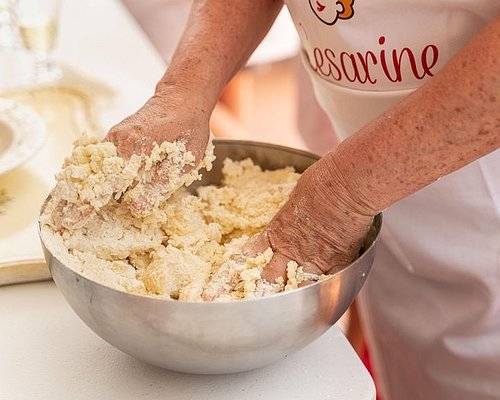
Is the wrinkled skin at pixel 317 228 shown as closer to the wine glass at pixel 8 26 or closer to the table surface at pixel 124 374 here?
the table surface at pixel 124 374

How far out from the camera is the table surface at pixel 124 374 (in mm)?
769

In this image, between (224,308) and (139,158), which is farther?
(139,158)

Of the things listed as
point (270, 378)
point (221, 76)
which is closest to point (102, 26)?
point (221, 76)

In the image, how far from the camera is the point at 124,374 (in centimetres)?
79

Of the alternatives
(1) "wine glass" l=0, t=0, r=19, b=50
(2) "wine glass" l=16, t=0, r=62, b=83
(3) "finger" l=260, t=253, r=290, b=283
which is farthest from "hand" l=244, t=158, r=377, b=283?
(1) "wine glass" l=0, t=0, r=19, b=50

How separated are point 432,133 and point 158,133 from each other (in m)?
0.28

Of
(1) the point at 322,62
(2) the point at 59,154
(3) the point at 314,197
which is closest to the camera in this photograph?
(3) the point at 314,197

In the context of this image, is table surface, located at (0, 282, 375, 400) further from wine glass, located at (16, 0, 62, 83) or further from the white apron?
wine glass, located at (16, 0, 62, 83)

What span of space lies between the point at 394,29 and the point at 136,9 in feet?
4.35

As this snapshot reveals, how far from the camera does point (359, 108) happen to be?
104cm

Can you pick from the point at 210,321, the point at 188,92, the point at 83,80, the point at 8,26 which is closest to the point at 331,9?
the point at 188,92

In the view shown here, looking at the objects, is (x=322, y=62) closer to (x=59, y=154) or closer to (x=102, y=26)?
(x=59, y=154)

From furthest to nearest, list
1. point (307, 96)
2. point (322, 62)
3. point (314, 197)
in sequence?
point (307, 96)
point (322, 62)
point (314, 197)

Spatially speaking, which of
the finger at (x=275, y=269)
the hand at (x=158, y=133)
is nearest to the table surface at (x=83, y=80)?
the hand at (x=158, y=133)
